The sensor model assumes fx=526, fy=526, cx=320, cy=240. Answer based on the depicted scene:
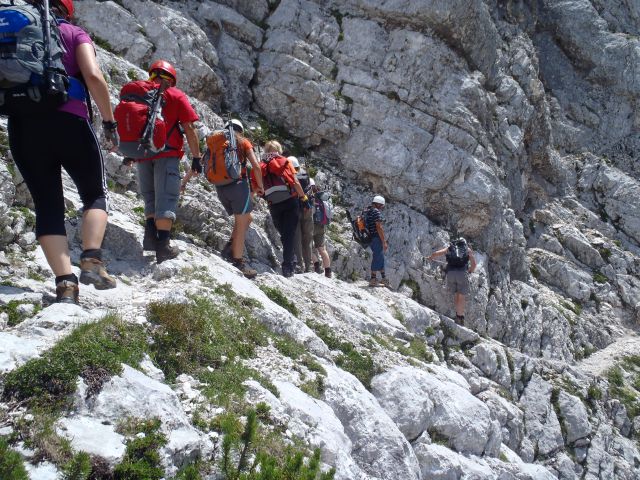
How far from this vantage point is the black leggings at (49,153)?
529 cm

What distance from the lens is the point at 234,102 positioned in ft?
60.3

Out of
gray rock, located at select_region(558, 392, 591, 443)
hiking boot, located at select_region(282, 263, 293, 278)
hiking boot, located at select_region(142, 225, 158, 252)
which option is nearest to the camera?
hiking boot, located at select_region(142, 225, 158, 252)

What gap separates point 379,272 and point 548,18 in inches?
872

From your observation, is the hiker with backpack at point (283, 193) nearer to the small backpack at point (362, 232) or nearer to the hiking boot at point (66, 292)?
the small backpack at point (362, 232)

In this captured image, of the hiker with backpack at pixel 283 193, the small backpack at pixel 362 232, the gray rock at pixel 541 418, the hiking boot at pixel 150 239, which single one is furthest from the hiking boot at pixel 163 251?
the gray rock at pixel 541 418

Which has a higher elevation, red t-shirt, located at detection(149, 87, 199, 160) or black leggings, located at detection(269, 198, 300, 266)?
red t-shirt, located at detection(149, 87, 199, 160)

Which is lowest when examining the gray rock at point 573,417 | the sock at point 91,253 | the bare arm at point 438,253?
the gray rock at point 573,417

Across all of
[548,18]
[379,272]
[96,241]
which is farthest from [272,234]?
[548,18]

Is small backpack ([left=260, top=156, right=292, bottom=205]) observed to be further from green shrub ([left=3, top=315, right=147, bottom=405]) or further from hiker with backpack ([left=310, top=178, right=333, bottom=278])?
green shrub ([left=3, top=315, right=147, bottom=405])

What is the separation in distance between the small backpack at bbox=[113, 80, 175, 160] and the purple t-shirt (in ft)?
6.79

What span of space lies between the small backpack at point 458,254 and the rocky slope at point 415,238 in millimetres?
1296

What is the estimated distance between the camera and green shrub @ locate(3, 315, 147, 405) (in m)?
4.02

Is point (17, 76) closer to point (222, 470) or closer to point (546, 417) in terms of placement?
point (222, 470)

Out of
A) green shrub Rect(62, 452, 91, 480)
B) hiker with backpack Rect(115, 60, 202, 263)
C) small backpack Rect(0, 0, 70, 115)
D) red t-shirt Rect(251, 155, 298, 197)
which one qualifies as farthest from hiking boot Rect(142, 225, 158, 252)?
green shrub Rect(62, 452, 91, 480)
